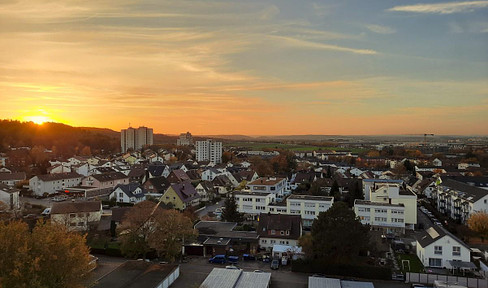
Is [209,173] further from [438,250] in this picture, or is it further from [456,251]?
[456,251]

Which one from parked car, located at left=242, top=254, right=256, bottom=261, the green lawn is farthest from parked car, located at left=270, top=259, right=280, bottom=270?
the green lawn

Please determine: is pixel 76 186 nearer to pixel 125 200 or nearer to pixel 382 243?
pixel 125 200

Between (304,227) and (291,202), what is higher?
(291,202)

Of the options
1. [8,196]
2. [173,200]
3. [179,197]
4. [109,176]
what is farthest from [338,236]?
[109,176]

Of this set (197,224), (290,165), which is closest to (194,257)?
(197,224)

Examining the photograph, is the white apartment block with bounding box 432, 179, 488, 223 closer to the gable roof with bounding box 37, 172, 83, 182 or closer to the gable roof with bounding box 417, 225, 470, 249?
the gable roof with bounding box 417, 225, 470, 249
